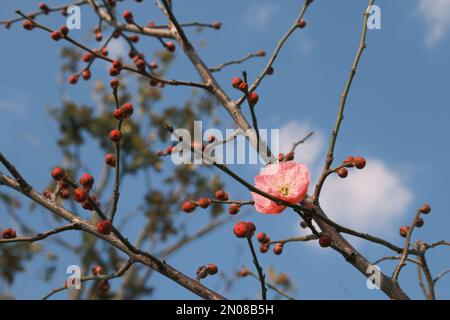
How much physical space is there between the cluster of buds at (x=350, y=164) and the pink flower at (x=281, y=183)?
166 mm

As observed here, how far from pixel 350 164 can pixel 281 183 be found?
0.89 ft

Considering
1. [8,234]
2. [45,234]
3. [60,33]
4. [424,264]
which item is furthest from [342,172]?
[60,33]

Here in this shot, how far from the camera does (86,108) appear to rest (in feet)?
28.6

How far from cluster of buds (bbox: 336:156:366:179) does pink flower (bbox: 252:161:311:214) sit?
166 mm

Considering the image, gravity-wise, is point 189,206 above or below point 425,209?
below

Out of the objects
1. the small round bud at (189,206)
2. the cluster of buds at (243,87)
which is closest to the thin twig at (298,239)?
the small round bud at (189,206)

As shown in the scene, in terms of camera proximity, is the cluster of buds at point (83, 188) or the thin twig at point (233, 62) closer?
the cluster of buds at point (83, 188)

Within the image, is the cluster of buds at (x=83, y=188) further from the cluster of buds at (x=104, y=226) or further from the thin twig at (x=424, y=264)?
the thin twig at (x=424, y=264)

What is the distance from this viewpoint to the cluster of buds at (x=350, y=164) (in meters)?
1.74

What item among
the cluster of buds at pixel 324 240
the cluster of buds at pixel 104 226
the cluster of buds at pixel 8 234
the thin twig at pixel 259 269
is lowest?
the thin twig at pixel 259 269

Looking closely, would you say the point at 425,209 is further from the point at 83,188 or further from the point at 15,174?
the point at 15,174

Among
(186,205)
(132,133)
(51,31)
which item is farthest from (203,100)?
(186,205)

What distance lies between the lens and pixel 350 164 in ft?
5.76
